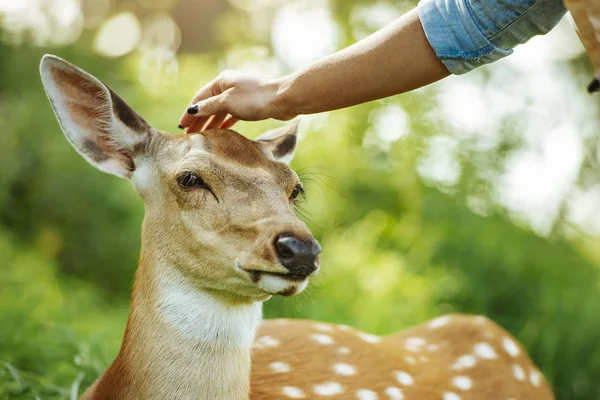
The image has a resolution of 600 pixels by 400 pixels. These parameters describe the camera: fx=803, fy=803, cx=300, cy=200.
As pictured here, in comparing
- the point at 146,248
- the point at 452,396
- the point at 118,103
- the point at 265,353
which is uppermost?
the point at 118,103

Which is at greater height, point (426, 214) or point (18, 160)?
point (18, 160)

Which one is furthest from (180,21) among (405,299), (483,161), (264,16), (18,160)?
(405,299)

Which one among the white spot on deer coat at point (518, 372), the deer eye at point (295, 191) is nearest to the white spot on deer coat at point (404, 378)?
the white spot on deer coat at point (518, 372)

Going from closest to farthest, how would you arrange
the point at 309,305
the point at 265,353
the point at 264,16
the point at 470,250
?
the point at 265,353, the point at 309,305, the point at 470,250, the point at 264,16

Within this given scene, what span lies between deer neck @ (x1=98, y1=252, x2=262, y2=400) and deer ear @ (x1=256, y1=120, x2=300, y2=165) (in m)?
0.76

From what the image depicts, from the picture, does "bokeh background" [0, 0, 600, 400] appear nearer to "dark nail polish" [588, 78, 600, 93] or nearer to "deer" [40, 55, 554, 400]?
"deer" [40, 55, 554, 400]

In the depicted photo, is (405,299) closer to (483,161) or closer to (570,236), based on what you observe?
(483,161)

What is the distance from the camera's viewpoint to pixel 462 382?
345cm

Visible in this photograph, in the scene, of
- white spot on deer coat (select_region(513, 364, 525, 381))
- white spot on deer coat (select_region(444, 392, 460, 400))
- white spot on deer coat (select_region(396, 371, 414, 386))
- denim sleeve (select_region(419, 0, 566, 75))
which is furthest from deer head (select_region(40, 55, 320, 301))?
white spot on deer coat (select_region(513, 364, 525, 381))

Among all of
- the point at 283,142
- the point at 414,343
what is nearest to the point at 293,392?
the point at 414,343

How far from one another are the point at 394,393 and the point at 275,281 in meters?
1.06

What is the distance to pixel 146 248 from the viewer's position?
9.14 feet

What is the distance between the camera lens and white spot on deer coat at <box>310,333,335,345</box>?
3.38 m

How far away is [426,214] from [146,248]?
15.0ft
